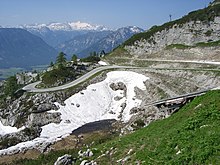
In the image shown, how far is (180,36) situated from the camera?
332 ft

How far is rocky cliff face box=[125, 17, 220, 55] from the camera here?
316 ft

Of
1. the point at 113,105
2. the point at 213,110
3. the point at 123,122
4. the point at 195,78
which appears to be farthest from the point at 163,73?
the point at 213,110

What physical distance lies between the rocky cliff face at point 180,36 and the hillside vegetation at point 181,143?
71370mm

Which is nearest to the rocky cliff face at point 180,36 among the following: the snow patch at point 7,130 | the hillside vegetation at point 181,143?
the snow patch at point 7,130

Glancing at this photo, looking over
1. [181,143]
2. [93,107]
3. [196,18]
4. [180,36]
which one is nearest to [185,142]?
[181,143]

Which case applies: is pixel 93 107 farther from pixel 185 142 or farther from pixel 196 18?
pixel 196 18

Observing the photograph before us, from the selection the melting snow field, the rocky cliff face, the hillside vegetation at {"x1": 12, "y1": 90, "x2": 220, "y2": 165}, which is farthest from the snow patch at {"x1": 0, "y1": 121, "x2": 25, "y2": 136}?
the rocky cliff face

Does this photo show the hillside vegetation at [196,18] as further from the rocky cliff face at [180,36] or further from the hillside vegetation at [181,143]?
the hillside vegetation at [181,143]

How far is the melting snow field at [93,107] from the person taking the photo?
5534cm

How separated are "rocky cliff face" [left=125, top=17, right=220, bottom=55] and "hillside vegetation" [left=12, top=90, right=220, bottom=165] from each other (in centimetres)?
7137

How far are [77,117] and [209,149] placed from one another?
45.8m

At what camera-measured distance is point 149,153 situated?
2192cm

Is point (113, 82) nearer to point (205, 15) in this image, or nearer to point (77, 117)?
point (77, 117)

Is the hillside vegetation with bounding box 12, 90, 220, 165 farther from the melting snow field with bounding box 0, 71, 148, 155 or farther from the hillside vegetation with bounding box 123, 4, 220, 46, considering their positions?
the hillside vegetation with bounding box 123, 4, 220, 46
